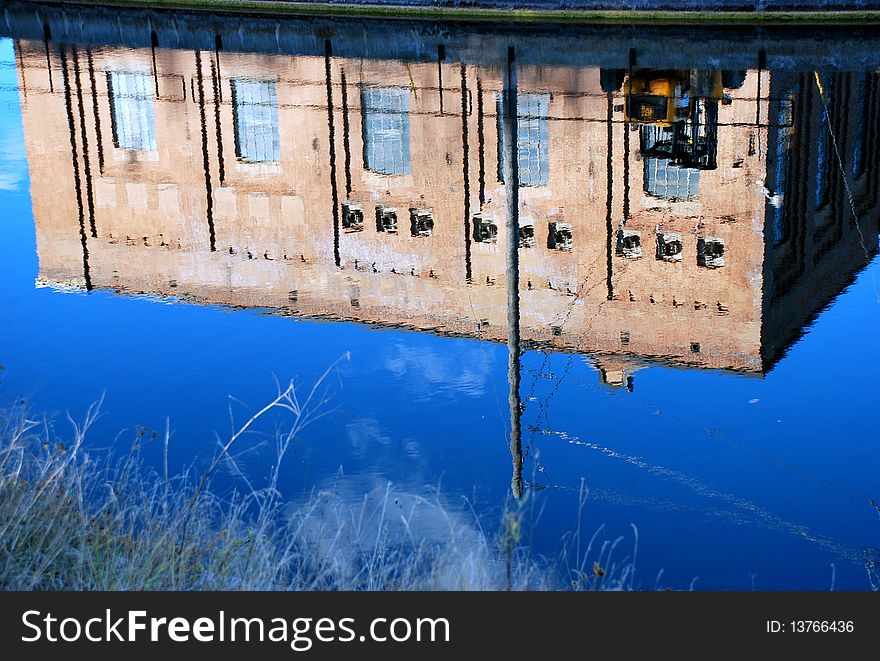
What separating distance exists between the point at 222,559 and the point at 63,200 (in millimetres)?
15584

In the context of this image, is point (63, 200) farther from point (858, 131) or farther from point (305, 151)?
point (858, 131)

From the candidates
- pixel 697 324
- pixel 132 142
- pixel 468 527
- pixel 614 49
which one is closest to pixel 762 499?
pixel 468 527

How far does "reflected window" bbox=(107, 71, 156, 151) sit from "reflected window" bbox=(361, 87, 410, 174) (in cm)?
→ 449

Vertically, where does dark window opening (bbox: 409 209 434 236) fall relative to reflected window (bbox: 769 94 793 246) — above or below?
below

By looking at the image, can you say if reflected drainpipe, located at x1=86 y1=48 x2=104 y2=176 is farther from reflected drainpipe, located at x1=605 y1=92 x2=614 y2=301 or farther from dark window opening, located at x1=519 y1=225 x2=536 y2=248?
reflected drainpipe, located at x1=605 y1=92 x2=614 y2=301

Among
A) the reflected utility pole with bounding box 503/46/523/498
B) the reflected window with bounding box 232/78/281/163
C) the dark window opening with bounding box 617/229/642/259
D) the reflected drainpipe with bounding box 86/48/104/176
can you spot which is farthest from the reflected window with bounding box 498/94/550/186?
the reflected utility pole with bounding box 503/46/523/498

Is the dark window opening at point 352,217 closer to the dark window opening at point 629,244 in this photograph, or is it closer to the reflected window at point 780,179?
the dark window opening at point 629,244

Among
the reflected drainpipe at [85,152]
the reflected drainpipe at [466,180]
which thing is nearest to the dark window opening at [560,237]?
the reflected drainpipe at [466,180]

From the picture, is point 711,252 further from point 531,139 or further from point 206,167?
point 206,167

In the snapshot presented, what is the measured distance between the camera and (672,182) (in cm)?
2080

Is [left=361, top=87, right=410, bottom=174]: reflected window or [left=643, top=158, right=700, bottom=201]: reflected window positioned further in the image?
[left=361, top=87, right=410, bottom=174]: reflected window

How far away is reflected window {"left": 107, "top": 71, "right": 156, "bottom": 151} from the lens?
26.5 m

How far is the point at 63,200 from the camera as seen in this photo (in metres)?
22.2

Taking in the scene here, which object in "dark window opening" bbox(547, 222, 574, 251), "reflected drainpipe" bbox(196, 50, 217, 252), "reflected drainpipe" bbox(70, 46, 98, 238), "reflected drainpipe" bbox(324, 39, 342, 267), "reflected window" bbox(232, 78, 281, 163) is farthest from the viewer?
"reflected window" bbox(232, 78, 281, 163)
